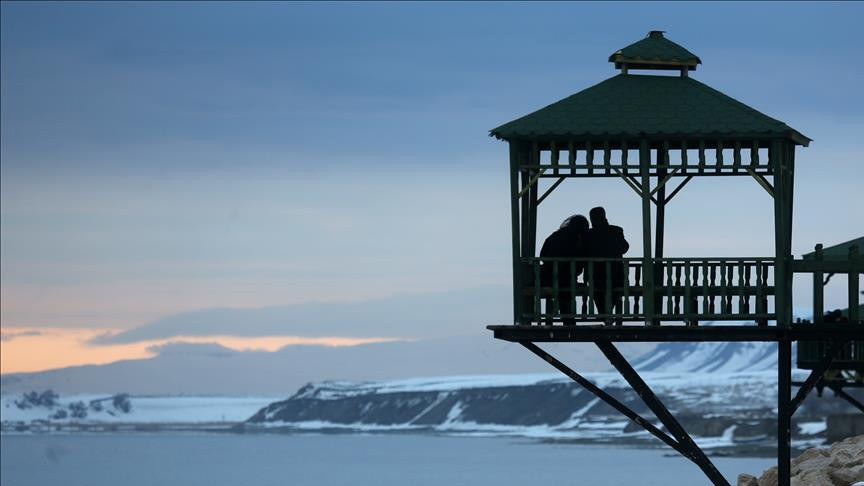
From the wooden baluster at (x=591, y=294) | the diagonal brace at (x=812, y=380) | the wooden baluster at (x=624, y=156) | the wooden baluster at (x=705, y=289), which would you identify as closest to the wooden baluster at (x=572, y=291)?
the wooden baluster at (x=591, y=294)

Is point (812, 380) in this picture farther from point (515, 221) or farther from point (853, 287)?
point (515, 221)

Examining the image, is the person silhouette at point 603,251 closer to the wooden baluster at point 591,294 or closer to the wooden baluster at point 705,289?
the wooden baluster at point 591,294

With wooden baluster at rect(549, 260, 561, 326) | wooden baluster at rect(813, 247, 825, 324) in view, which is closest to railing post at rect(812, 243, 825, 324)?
wooden baluster at rect(813, 247, 825, 324)

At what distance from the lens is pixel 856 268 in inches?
1243

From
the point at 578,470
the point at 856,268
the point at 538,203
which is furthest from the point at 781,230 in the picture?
the point at 578,470

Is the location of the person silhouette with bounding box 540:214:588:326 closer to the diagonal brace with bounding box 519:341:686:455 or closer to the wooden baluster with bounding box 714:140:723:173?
the diagonal brace with bounding box 519:341:686:455

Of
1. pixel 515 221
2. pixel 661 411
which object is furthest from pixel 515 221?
pixel 661 411

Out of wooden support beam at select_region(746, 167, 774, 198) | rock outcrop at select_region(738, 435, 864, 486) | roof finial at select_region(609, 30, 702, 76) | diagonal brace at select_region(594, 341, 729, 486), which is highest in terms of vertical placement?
roof finial at select_region(609, 30, 702, 76)

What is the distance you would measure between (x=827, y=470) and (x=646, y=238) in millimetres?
8499

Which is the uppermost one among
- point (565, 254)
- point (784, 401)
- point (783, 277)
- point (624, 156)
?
point (624, 156)

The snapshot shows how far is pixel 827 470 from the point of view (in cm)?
3644

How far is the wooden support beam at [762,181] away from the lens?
30.8m

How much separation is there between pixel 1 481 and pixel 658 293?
442ft

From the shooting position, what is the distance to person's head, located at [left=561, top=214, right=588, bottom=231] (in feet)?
103
